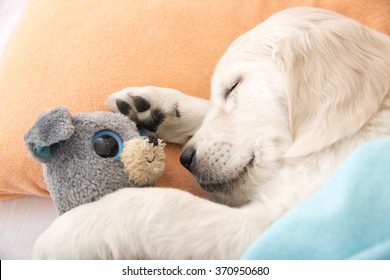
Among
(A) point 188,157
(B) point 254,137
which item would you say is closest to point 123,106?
(A) point 188,157

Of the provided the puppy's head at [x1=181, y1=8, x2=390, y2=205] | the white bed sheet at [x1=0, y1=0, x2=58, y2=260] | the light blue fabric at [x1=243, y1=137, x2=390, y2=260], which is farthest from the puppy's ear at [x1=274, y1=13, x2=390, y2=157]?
the white bed sheet at [x1=0, y1=0, x2=58, y2=260]

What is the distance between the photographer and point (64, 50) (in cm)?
153

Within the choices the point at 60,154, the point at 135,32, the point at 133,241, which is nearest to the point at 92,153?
the point at 60,154

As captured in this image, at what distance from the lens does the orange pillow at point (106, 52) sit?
136 cm

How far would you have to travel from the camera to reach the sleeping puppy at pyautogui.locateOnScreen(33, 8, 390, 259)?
0.99 meters

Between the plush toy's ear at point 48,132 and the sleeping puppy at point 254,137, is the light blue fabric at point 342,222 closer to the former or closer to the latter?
the sleeping puppy at point 254,137

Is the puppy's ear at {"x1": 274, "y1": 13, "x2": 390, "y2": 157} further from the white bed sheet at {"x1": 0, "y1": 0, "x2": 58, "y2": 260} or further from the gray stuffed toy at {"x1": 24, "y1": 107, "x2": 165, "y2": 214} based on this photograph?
the white bed sheet at {"x1": 0, "y1": 0, "x2": 58, "y2": 260}

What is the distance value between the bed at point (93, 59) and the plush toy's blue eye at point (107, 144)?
0.22 metres

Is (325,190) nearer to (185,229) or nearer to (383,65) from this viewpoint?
(185,229)

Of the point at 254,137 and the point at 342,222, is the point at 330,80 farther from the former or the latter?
the point at 342,222

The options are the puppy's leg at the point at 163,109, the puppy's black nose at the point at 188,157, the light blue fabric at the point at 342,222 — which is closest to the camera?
the light blue fabric at the point at 342,222

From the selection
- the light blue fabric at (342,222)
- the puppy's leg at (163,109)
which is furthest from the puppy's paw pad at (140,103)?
the light blue fabric at (342,222)

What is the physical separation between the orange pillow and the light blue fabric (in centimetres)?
43

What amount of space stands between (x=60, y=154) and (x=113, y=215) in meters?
0.20
